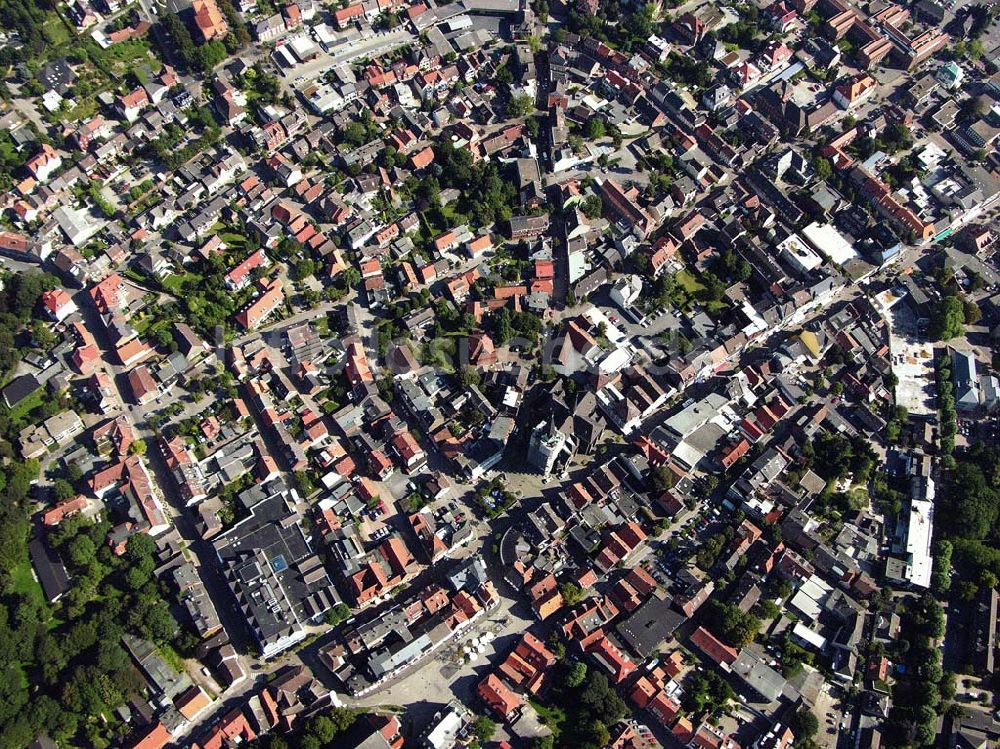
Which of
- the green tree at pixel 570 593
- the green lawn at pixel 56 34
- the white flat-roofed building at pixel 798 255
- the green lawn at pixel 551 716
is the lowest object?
the green lawn at pixel 551 716

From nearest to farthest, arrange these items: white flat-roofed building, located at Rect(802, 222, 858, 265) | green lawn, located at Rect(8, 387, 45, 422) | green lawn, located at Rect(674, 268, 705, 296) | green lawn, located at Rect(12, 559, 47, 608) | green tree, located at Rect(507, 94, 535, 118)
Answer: green lawn, located at Rect(12, 559, 47, 608) → green lawn, located at Rect(8, 387, 45, 422) → green lawn, located at Rect(674, 268, 705, 296) → white flat-roofed building, located at Rect(802, 222, 858, 265) → green tree, located at Rect(507, 94, 535, 118)

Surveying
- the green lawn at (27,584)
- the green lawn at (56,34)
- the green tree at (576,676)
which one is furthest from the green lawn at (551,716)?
the green lawn at (56,34)

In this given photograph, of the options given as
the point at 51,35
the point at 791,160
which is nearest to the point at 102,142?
the point at 51,35

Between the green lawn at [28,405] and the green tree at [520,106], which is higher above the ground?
the green tree at [520,106]

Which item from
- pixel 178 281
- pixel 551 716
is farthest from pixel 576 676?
pixel 178 281

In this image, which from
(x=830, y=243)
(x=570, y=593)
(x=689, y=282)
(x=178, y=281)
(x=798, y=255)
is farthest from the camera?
(x=830, y=243)

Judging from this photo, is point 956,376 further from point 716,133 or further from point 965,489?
point 716,133

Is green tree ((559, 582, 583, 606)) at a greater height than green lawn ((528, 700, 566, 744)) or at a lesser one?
greater

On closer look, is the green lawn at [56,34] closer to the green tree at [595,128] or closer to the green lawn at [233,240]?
the green lawn at [233,240]

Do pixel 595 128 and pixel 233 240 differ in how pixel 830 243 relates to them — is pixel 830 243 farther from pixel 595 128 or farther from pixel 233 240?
pixel 233 240

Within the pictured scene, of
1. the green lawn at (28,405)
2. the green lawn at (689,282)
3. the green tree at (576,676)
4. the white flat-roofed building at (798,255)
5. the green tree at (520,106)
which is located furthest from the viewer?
the green tree at (520,106)

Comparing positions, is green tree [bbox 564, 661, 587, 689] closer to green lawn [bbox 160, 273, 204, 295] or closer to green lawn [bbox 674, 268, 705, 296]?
green lawn [bbox 674, 268, 705, 296]

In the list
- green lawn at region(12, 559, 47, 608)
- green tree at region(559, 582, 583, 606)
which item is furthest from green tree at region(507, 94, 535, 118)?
green lawn at region(12, 559, 47, 608)
